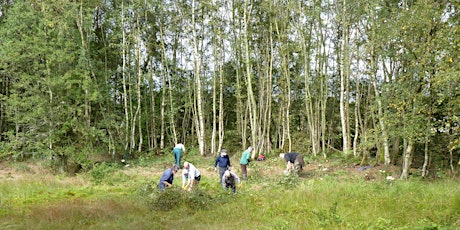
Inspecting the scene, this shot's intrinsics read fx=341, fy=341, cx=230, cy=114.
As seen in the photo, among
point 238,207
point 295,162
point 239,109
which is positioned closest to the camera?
point 238,207

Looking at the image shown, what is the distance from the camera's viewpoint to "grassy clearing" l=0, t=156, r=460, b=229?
22.9 ft

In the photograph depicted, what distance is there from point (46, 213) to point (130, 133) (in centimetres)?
1722

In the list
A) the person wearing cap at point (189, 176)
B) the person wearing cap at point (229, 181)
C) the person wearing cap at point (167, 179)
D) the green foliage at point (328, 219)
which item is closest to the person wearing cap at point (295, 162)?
the person wearing cap at point (229, 181)

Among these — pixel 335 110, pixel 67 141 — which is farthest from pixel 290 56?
pixel 67 141

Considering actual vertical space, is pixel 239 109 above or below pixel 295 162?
above

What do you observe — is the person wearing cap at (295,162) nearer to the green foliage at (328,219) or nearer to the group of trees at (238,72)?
the group of trees at (238,72)

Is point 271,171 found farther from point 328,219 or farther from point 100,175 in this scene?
point 328,219

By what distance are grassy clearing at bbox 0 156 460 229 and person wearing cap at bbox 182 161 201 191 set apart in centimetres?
81

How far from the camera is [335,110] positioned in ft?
87.6

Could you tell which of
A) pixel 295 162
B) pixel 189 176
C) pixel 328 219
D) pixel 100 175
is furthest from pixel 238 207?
pixel 100 175

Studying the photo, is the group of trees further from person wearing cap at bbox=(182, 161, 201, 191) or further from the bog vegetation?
person wearing cap at bbox=(182, 161, 201, 191)

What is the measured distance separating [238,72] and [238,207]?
55.3ft

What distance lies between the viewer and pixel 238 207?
8812 mm

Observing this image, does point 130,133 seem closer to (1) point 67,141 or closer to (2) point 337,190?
(1) point 67,141
